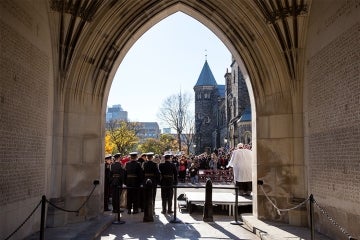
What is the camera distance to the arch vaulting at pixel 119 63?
638cm

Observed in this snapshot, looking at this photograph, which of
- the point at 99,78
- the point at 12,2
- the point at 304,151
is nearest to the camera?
the point at 12,2

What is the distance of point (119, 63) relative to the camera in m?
10.5

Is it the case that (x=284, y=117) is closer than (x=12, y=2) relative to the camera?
No

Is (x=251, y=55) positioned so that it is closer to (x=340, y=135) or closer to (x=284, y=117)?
(x=284, y=117)

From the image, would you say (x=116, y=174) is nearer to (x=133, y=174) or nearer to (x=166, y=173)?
(x=133, y=174)

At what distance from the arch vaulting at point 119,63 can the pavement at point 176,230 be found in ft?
1.40

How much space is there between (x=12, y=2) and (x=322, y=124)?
18.1ft

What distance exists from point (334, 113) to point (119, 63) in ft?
18.4

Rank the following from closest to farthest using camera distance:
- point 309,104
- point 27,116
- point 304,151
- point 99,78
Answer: point 27,116, point 309,104, point 304,151, point 99,78

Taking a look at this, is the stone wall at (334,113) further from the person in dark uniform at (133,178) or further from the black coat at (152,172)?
the person in dark uniform at (133,178)

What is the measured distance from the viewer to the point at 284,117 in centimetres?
905

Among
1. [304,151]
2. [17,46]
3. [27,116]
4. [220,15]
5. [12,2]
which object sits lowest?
[304,151]

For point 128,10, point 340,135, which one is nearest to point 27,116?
point 128,10

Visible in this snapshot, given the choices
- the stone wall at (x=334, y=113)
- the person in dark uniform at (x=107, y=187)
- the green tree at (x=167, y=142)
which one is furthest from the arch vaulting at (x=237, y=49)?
the green tree at (x=167, y=142)
